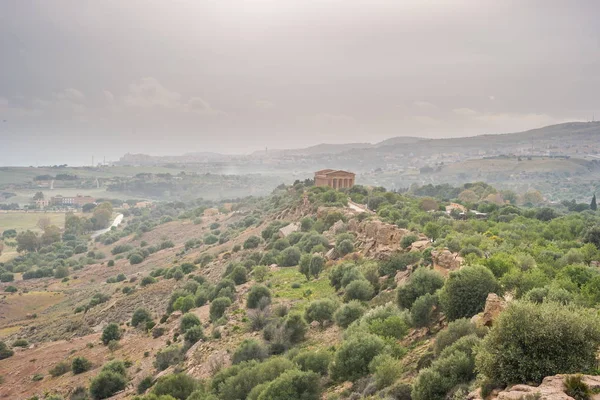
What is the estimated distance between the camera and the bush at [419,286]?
21.9 metres

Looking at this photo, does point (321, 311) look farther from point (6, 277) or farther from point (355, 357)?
point (6, 277)

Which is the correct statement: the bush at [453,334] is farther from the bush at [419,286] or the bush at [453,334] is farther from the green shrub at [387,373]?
the bush at [419,286]

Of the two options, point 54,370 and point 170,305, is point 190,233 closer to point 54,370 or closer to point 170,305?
point 170,305

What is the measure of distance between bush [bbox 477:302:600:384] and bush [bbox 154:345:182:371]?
21655mm

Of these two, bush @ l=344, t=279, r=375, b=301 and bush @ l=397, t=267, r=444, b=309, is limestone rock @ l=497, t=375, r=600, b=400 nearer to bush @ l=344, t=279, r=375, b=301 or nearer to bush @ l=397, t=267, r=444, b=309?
bush @ l=397, t=267, r=444, b=309

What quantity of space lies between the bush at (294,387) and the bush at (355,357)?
107 cm

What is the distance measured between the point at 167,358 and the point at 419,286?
1677 cm

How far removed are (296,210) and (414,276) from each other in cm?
4881

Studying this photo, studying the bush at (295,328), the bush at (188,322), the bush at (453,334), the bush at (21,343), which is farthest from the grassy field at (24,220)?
the bush at (453,334)

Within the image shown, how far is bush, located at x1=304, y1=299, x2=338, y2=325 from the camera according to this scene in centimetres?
2583

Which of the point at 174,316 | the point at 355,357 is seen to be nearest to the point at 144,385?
the point at 174,316

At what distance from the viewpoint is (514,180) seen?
19925 centimetres

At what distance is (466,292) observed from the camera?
17.8 metres

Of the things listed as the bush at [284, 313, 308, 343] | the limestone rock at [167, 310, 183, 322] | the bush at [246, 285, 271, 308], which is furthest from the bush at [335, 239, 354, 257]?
the limestone rock at [167, 310, 183, 322]
